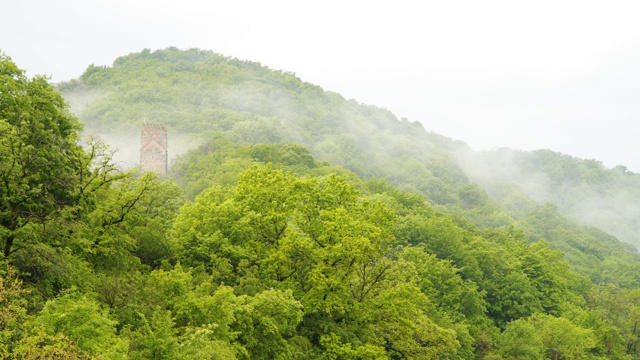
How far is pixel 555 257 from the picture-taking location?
240 ft

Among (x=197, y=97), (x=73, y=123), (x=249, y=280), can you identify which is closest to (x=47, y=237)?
(x=73, y=123)

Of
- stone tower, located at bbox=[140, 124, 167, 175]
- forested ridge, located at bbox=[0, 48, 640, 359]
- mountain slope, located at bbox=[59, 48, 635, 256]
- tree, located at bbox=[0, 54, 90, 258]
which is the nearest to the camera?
forested ridge, located at bbox=[0, 48, 640, 359]

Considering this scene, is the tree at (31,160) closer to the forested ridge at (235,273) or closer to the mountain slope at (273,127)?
the forested ridge at (235,273)

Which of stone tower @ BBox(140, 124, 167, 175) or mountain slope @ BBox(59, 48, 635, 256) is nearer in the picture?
stone tower @ BBox(140, 124, 167, 175)

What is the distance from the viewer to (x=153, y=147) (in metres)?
80.9

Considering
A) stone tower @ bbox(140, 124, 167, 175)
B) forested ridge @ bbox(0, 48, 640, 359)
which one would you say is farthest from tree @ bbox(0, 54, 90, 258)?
stone tower @ bbox(140, 124, 167, 175)

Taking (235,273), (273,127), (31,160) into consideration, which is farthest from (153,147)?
(273,127)

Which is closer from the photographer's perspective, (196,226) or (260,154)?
(196,226)

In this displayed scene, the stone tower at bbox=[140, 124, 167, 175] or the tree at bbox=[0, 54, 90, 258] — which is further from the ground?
the tree at bbox=[0, 54, 90, 258]

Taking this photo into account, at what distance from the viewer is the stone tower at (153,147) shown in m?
80.4

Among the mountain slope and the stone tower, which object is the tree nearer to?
the stone tower

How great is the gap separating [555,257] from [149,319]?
58064mm

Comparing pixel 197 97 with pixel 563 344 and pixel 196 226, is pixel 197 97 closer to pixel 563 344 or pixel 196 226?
pixel 563 344

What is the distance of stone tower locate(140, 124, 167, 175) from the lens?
3164 inches
